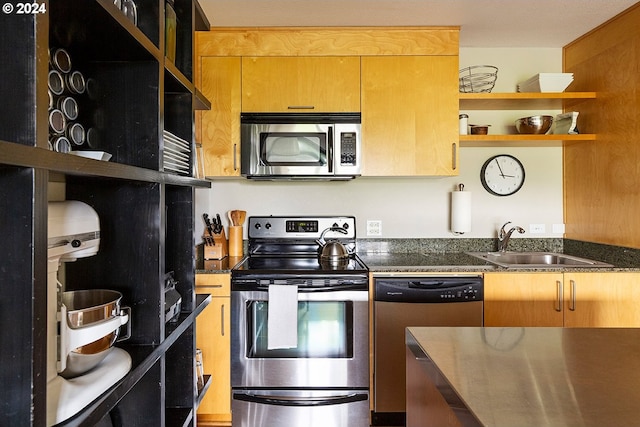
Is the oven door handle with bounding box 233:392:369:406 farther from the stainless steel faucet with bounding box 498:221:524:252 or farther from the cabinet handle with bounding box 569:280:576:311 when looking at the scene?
the stainless steel faucet with bounding box 498:221:524:252

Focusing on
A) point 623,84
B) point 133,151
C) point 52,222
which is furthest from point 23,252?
point 623,84

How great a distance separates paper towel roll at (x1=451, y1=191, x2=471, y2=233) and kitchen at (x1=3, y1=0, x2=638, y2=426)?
114 millimetres

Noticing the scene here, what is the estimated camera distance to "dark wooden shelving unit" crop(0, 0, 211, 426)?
62 centimetres

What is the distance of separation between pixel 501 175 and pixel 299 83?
154 cm

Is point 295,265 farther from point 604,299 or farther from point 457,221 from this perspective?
point 604,299

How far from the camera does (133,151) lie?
1.17 m

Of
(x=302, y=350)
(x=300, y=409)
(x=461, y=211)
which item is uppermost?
(x=461, y=211)

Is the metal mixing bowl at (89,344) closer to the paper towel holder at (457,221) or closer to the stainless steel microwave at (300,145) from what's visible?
the stainless steel microwave at (300,145)

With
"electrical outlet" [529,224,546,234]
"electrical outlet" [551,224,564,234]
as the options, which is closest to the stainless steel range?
"electrical outlet" [529,224,546,234]

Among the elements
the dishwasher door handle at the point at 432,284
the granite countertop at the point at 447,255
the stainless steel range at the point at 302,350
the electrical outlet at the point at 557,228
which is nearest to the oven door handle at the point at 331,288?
the stainless steel range at the point at 302,350

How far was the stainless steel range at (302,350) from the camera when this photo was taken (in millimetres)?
2236

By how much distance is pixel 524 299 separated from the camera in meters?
2.29

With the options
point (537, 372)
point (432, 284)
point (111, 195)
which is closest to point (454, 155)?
point (432, 284)

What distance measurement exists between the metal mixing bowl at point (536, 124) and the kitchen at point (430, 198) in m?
0.27
